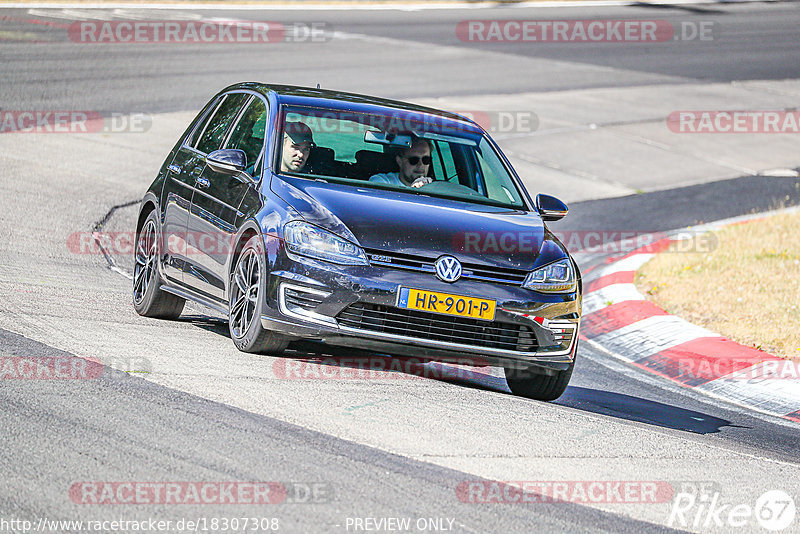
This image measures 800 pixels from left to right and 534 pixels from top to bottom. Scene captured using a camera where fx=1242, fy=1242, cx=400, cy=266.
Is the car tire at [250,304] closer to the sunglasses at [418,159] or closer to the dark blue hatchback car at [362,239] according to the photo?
the dark blue hatchback car at [362,239]

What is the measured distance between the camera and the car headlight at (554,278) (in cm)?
713

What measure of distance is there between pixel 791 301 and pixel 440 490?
265 inches

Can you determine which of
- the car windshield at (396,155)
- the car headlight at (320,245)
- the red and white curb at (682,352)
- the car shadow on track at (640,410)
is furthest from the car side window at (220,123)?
the red and white curb at (682,352)

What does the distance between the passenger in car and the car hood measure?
217mm

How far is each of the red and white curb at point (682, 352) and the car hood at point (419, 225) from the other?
214 cm

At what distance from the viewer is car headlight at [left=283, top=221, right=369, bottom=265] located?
268 inches

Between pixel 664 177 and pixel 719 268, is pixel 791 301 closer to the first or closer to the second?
pixel 719 268

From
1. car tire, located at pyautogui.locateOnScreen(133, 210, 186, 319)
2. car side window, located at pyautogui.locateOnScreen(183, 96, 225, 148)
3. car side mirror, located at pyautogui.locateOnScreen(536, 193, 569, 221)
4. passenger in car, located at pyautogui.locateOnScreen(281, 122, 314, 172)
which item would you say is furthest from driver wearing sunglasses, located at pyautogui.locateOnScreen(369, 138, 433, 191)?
car tire, located at pyautogui.locateOnScreen(133, 210, 186, 319)

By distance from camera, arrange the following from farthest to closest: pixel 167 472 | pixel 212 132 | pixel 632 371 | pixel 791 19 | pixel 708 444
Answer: pixel 791 19, pixel 632 371, pixel 212 132, pixel 708 444, pixel 167 472

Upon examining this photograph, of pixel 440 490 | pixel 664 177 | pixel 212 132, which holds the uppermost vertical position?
pixel 212 132

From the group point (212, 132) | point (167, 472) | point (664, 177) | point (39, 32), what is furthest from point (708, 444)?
point (39, 32)

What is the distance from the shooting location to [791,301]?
10891mm

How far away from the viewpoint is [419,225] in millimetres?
7055

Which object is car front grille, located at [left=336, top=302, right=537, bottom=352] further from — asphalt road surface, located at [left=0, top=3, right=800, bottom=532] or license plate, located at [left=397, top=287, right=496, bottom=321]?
asphalt road surface, located at [left=0, top=3, right=800, bottom=532]
